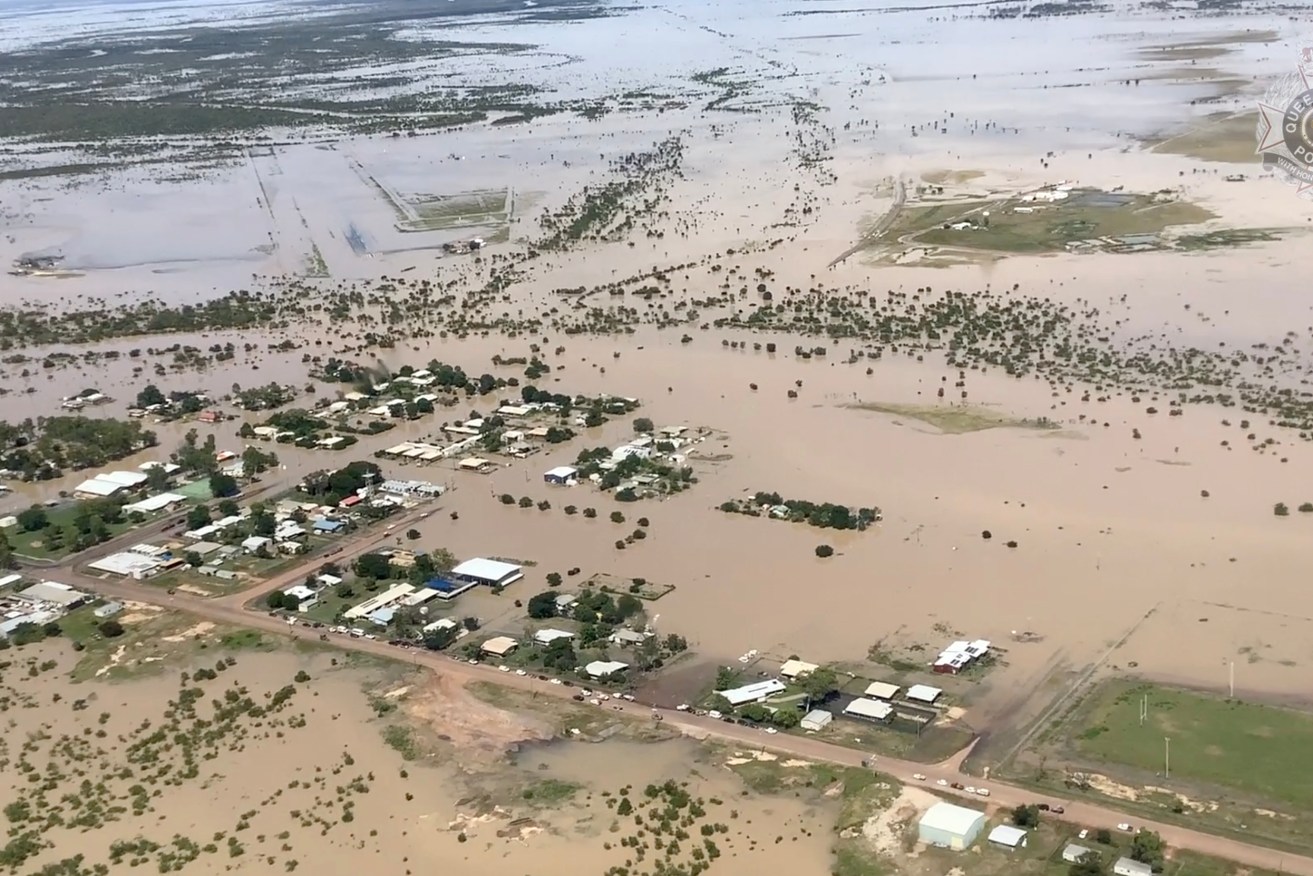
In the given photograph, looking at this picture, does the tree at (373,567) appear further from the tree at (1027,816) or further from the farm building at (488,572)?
the tree at (1027,816)

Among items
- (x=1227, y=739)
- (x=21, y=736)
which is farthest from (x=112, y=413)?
(x=1227, y=739)

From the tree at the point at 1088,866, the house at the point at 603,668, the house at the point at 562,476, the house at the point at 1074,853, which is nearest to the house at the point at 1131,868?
the tree at the point at 1088,866

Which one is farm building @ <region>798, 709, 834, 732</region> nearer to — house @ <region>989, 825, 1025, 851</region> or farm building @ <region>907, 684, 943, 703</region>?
farm building @ <region>907, 684, 943, 703</region>

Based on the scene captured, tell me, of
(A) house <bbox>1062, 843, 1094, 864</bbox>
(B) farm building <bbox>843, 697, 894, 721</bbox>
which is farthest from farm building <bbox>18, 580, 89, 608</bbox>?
(A) house <bbox>1062, 843, 1094, 864</bbox>

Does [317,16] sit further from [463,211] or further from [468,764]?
[468,764]

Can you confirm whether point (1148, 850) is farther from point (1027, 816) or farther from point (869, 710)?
point (869, 710)

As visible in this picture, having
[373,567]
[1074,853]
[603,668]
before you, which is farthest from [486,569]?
[1074,853]
